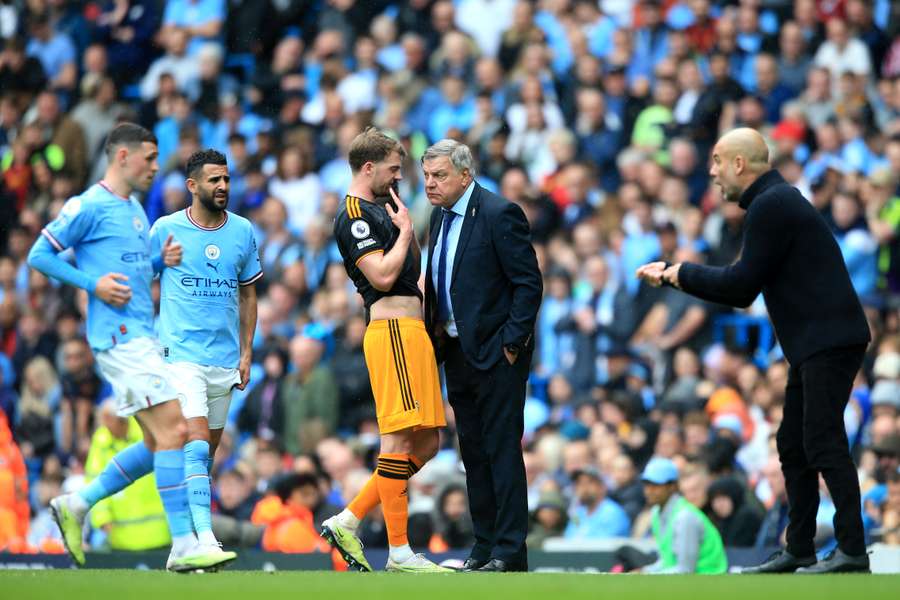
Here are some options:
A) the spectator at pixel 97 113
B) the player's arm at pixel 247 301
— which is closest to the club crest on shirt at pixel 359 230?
the player's arm at pixel 247 301

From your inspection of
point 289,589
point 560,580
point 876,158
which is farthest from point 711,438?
point 289,589

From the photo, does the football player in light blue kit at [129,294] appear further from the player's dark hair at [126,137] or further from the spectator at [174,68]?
the spectator at [174,68]

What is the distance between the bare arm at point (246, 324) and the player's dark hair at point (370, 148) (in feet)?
3.34

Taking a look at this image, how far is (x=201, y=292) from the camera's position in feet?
31.9

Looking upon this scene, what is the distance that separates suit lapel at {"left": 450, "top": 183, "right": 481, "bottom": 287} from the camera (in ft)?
32.1

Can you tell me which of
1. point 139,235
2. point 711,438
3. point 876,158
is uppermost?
point 876,158

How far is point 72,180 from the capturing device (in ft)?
68.1

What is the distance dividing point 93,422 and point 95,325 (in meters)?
8.58

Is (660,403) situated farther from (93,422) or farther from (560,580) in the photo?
(560,580)

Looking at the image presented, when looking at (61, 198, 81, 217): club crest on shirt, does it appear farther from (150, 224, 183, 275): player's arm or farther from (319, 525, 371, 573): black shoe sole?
(319, 525, 371, 573): black shoe sole

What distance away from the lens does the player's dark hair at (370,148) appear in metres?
9.73

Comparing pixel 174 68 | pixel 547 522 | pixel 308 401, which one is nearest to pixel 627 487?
pixel 547 522

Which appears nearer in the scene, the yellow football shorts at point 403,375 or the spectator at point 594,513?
the yellow football shorts at point 403,375

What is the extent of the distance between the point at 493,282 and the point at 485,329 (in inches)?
11.3
